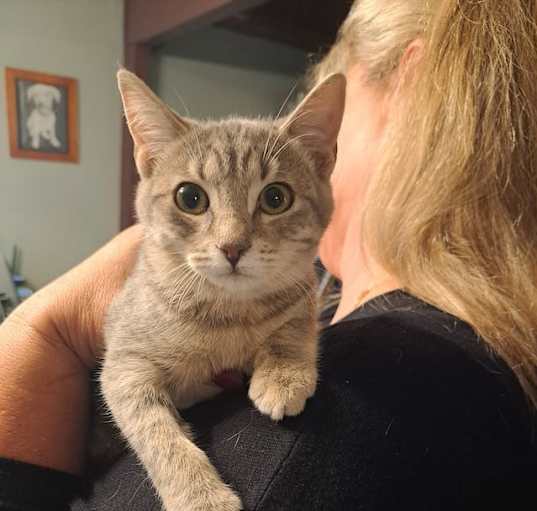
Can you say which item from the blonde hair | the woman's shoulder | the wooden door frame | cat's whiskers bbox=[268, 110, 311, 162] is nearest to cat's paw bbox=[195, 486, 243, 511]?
the woman's shoulder

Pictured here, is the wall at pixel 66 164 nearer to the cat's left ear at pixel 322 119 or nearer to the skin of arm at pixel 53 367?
the skin of arm at pixel 53 367

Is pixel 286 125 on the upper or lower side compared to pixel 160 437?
upper

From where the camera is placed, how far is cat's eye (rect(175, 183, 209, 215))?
82 centimetres

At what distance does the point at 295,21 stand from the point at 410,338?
2404 millimetres

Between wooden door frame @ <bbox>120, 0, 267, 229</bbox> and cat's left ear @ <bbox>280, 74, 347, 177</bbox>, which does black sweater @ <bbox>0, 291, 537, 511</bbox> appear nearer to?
cat's left ear @ <bbox>280, 74, 347, 177</bbox>

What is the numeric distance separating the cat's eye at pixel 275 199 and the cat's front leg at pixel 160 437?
30 cm

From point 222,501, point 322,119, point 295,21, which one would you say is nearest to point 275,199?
point 322,119

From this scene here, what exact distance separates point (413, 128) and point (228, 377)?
504mm

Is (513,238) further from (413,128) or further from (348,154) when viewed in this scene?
(348,154)

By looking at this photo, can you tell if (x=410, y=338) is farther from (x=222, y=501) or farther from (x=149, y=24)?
(x=149, y=24)

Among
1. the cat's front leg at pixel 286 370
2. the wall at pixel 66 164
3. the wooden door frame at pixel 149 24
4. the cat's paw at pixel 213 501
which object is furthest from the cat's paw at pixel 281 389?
the wall at pixel 66 164

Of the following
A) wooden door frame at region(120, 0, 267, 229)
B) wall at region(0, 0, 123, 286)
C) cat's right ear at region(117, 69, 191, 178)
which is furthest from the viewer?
wall at region(0, 0, 123, 286)

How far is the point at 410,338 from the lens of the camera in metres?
0.70

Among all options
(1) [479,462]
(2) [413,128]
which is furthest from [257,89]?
(1) [479,462]
